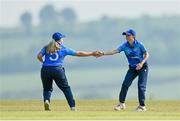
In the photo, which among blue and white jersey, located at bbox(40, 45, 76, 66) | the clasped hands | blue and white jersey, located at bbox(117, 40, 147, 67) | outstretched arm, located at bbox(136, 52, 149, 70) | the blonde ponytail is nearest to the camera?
the blonde ponytail

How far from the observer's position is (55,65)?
74.0 feet

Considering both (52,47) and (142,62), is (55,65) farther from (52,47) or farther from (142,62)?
(142,62)

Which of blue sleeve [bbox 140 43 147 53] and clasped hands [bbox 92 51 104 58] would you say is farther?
clasped hands [bbox 92 51 104 58]

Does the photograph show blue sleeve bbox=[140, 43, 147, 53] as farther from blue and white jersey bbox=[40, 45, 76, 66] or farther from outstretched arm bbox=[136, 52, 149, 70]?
blue and white jersey bbox=[40, 45, 76, 66]

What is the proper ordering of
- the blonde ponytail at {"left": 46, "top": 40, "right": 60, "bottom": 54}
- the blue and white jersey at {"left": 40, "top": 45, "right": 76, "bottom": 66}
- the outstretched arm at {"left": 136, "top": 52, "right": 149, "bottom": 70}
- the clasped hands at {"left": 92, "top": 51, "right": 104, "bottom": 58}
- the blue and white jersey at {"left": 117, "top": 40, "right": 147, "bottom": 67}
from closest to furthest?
the blonde ponytail at {"left": 46, "top": 40, "right": 60, "bottom": 54}, the blue and white jersey at {"left": 40, "top": 45, "right": 76, "bottom": 66}, the outstretched arm at {"left": 136, "top": 52, "right": 149, "bottom": 70}, the blue and white jersey at {"left": 117, "top": 40, "right": 147, "bottom": 67}, the clasped hands at {"left": 92, "top": 51, "right": 104, "bottom": 58}

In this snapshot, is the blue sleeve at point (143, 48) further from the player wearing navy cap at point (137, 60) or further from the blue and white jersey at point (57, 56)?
the blue and white jersey at point (57, 56)

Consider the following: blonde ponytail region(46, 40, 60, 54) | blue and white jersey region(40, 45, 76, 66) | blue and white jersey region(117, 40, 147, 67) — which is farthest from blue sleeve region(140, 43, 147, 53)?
blonde ponytail region(46, 40, 60, 54)

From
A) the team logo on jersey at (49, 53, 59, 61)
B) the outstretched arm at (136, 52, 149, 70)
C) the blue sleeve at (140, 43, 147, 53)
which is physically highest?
the blue sleeve at (140, 43, 147, 53)

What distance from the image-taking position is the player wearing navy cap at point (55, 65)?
2236cm

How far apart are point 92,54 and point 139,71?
1.40 m

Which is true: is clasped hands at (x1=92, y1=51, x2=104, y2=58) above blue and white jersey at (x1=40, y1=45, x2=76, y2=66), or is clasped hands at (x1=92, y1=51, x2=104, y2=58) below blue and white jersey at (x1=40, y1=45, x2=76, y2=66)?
above

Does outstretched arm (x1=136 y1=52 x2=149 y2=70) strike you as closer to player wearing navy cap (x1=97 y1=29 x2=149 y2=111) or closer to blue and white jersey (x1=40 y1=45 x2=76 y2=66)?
player wearing navy cap (x1=97 y1=29 x2=149 y2=111)

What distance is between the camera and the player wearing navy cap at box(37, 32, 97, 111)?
22359 mm

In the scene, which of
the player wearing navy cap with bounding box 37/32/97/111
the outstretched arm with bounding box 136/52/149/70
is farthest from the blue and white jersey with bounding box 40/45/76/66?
the outstretched arm with bounding box 136/52/149/70
